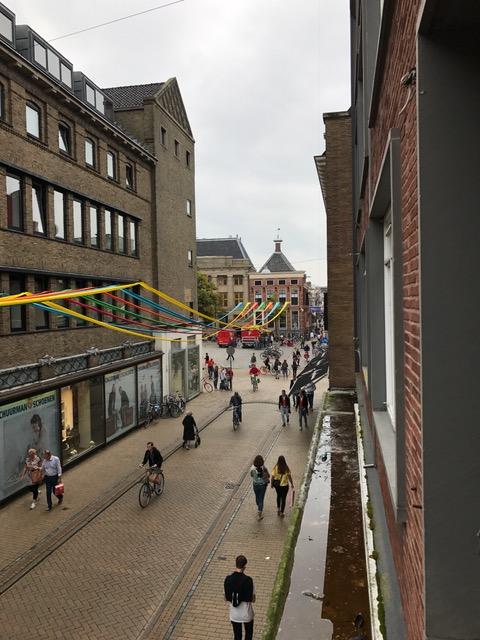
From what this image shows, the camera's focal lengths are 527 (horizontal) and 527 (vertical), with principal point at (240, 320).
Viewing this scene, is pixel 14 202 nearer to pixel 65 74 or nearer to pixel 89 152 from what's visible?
pixel 89 152

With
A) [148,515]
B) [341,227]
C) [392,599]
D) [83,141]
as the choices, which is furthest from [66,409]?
[392,599]

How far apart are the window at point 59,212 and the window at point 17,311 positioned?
2.46 m

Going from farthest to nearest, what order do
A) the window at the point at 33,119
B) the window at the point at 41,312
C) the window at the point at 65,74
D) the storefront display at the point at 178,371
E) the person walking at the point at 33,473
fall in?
the storefront display at the point at 178,371
the window at the point at 65,74
the window at the point at 41,312
the window at the point at 33,119
the person walking at the point at 33,473

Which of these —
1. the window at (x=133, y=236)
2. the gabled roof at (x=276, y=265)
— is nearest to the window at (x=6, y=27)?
the window at (x=133, y=236)

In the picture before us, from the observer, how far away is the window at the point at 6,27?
1579 cm

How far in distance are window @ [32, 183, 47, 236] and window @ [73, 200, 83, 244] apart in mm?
1875

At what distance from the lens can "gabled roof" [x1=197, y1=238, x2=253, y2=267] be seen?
8600cm

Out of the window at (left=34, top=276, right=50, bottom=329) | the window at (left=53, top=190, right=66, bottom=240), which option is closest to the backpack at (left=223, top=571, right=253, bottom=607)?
the window at (left=34, top=276, right=50, bottom=329)

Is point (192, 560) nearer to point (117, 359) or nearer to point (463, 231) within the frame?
point (463, 231)

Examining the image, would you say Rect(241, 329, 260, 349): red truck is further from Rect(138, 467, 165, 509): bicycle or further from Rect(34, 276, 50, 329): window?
Rect(138, 467, 165, 509): bicycle

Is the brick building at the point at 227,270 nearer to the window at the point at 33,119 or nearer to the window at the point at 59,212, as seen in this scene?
the window at the point at 59,212

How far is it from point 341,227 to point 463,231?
20.8 m

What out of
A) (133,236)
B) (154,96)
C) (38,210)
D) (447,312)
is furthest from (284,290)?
(447,312)

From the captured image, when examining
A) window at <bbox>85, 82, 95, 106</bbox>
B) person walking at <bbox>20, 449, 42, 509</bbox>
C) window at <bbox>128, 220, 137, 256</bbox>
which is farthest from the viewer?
window at <bbox>128, 220, 137, 256</bbox>
